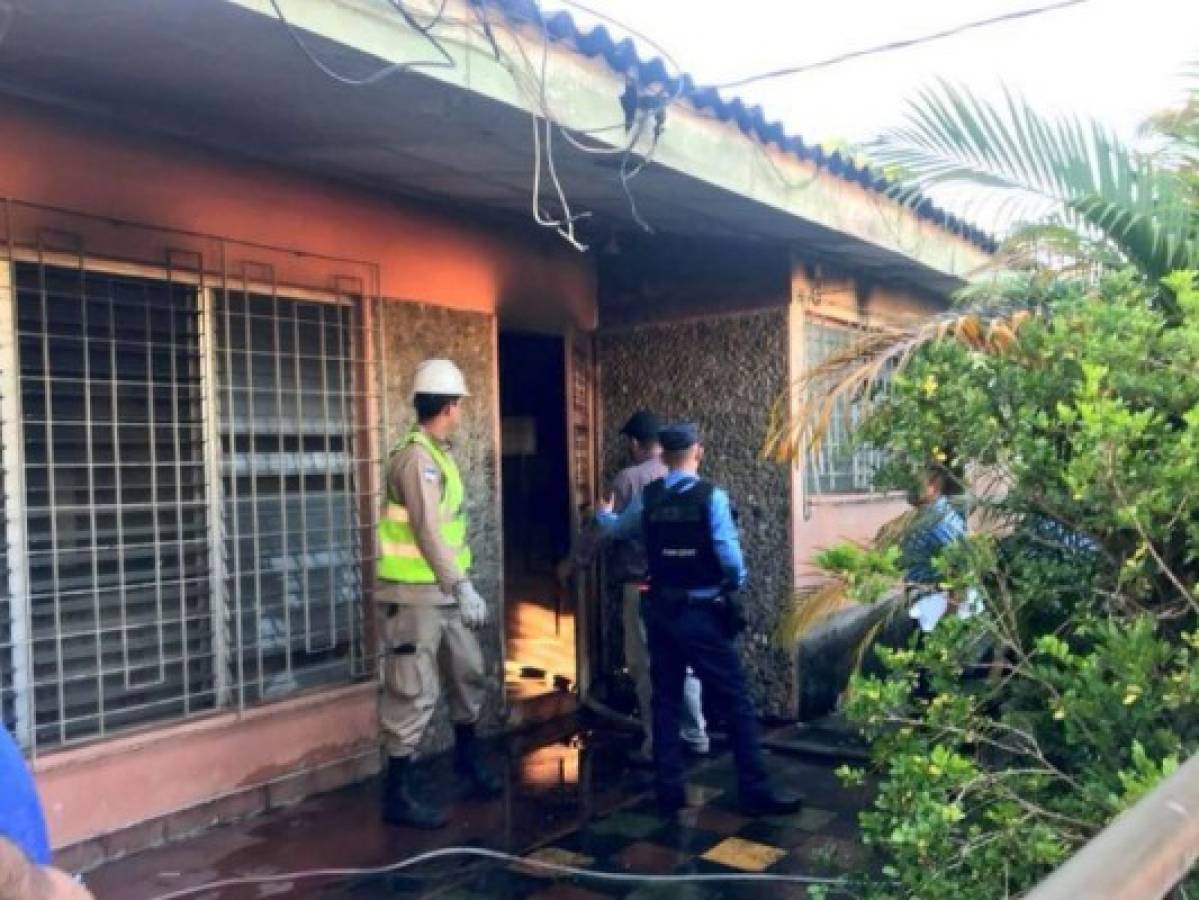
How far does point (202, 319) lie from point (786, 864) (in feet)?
10.9

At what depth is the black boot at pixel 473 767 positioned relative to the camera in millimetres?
5246

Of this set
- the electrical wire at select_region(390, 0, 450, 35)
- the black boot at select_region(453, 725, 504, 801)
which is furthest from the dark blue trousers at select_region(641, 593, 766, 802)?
the electrical wire at select_region(390, 0, 450, 35)

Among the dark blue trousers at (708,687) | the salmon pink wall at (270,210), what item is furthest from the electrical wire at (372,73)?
the dark blue trousers at (708,687)

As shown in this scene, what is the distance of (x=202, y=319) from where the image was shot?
4.76 metres

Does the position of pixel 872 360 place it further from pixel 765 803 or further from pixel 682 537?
pixel 765 803

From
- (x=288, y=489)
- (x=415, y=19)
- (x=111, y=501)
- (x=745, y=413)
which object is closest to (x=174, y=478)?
(x=111, y=501)

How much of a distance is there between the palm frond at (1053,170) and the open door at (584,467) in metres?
3.19

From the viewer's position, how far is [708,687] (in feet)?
16.6

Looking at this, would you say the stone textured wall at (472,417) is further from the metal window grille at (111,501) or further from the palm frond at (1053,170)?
the palm frond at (1053,170)

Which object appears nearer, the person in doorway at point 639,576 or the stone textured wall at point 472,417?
the stone textured wall at point 472,417

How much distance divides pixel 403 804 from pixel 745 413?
10.1ft

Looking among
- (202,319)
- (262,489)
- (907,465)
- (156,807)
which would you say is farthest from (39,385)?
(907,465)

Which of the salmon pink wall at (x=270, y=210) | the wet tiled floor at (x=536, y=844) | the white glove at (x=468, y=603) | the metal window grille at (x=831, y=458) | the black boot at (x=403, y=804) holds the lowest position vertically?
the wet tiled floor at (x=536, y=844)

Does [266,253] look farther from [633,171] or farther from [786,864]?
[786,864]
